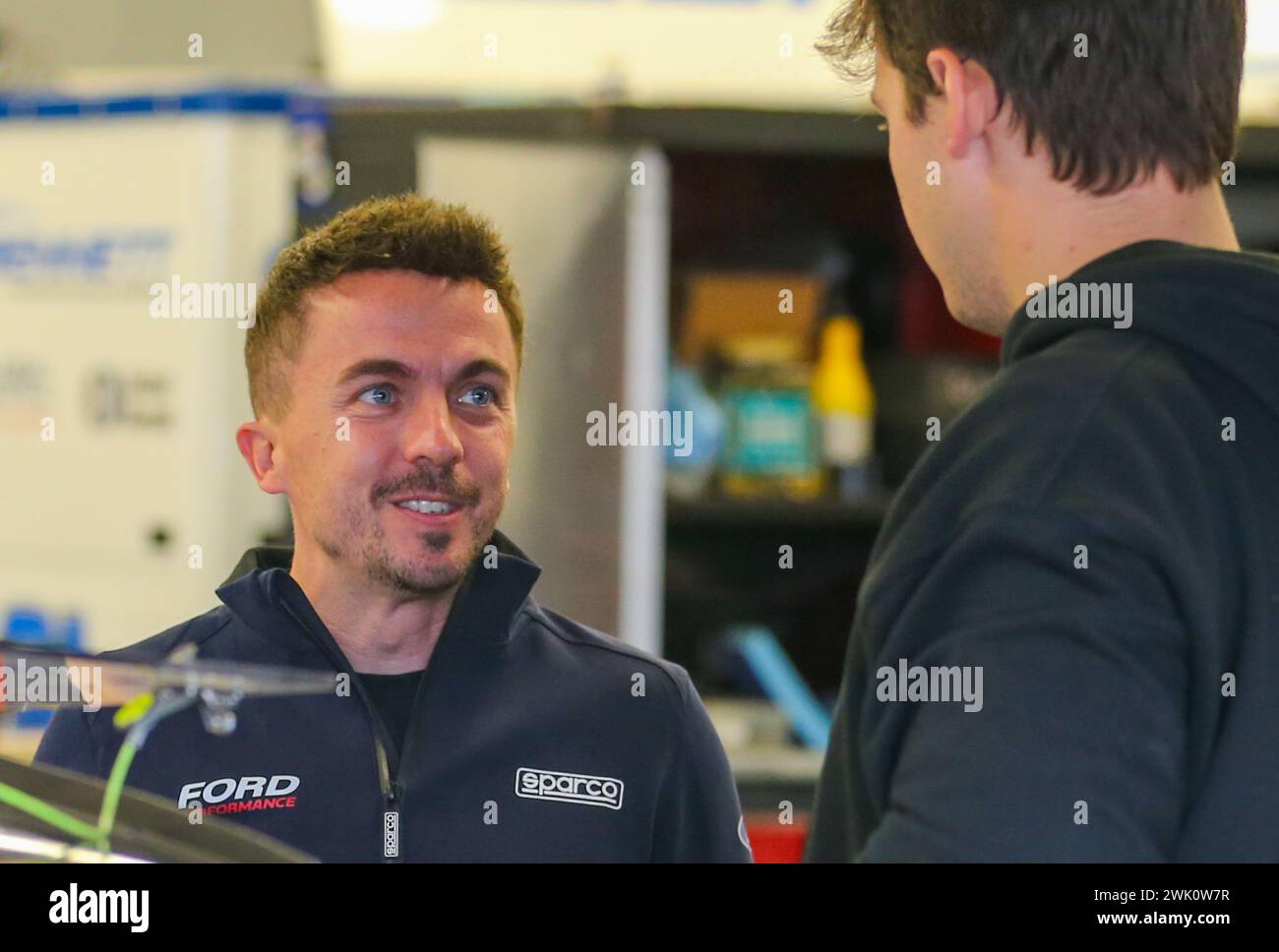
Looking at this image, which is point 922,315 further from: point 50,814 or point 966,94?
point 50,814

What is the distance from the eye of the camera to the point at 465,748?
93cm

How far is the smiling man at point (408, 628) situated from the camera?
91cm

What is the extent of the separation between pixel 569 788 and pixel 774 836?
1430 millimetres

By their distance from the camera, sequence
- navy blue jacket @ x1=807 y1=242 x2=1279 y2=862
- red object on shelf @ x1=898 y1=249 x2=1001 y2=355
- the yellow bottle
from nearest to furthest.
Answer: navy blue jacket @ x1=807 y1=242 x2=1279 y2=862, the yellow bottle, red object on shelf @ x1=898 y1=249 x2=1001 y2=355

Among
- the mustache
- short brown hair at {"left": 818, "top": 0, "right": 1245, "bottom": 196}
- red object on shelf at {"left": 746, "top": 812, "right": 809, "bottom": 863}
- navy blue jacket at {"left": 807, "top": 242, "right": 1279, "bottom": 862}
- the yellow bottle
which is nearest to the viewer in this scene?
navy blue jacket at {"left": 807, "top": 242, "right": 1279, "bottom": 862}

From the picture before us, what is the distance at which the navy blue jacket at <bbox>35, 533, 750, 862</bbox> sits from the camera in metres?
0.90

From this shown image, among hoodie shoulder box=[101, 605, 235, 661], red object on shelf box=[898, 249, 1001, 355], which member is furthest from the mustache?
red object on shelf box=[898, 249, 1001, 355]

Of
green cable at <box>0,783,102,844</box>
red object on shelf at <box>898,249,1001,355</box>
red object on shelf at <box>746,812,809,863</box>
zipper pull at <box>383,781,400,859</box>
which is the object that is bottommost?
red object on shelf at <box>746,812,809,863</box>

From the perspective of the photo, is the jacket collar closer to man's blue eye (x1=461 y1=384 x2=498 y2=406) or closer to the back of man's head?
man's blue eye (x1=461 y1=384 x2=498 y2=406)

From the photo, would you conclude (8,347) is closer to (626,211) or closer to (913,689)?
(626,211)

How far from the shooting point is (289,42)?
2.64 metres

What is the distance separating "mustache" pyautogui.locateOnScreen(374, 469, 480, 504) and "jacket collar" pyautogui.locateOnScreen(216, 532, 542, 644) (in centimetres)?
4

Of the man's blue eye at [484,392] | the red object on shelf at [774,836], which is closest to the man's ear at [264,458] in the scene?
the man's blue eye at [484,392]

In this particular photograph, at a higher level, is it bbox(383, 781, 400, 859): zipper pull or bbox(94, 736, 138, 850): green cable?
bbox(94, 736, 138, 850): green cable
